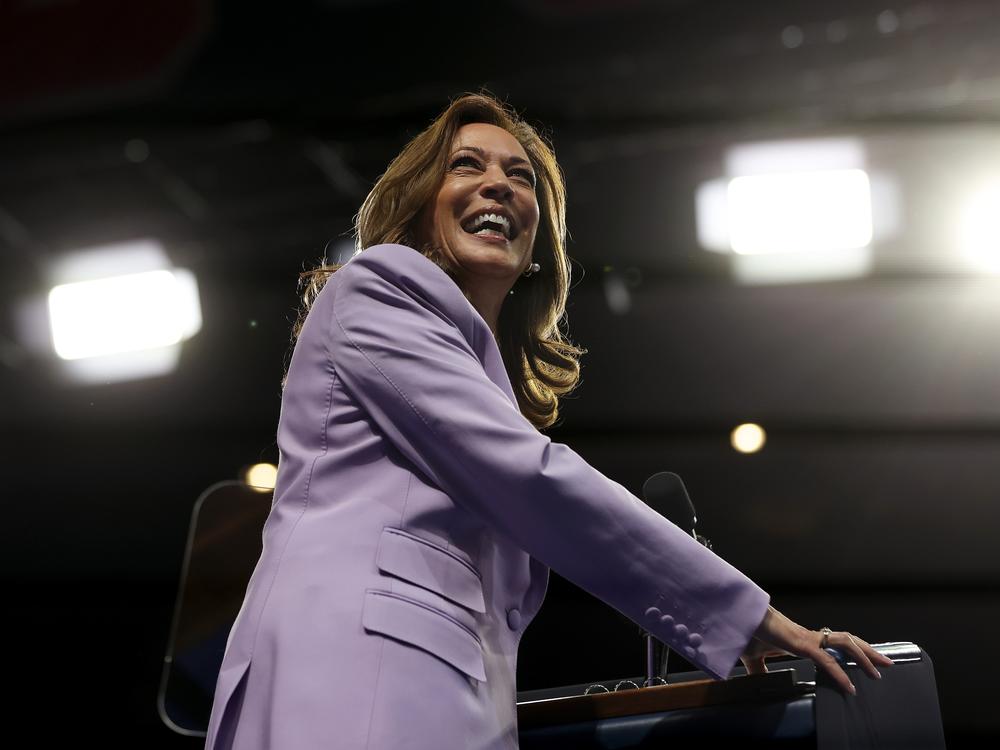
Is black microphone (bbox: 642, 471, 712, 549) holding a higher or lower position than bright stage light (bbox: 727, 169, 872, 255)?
lower

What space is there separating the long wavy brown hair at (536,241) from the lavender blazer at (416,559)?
0.44 meters

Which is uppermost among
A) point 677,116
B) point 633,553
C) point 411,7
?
point 411,7

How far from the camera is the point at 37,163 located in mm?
2965

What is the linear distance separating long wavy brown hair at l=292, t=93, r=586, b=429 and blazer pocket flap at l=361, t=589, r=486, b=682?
2.25ft

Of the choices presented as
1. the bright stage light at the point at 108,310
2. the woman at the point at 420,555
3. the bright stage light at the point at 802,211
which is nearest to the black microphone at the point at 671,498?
the woman at the point at 420,555

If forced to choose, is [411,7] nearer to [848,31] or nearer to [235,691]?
[848,31]

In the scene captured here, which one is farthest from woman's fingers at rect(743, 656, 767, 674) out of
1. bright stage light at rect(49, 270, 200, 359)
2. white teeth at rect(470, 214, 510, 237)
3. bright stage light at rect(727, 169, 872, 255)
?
bright stage light at rect(49, 270, 200, 359)

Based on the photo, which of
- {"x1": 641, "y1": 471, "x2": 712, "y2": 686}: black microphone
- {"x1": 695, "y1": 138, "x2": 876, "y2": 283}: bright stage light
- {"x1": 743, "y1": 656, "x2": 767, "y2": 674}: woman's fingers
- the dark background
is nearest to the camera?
{"x1": 743, "y1": 656, "x2": 767, "y2": 674}: woman's fingers

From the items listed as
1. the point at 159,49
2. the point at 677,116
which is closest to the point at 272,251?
the point at 159,49

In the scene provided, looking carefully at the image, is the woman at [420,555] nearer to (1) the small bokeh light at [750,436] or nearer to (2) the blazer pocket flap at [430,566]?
(2) the blazer pocket flap at [430,566]

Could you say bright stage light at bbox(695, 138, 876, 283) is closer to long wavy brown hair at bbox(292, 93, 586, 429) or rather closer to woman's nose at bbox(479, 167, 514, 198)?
long wavy brown hair at bbox(292, 93, 586, 429)

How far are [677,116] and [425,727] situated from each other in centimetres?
168

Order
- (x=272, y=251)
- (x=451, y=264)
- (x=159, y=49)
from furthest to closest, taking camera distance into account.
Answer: (x=272, y=251) < (x=159, y=49) < (x=451, y=264)

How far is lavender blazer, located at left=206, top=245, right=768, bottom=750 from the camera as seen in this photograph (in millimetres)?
1141
